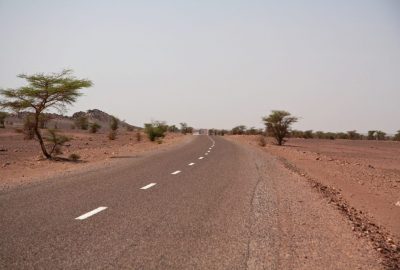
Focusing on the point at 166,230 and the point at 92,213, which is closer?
the point at 166,230

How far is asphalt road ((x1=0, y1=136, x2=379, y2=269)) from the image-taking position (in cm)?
569

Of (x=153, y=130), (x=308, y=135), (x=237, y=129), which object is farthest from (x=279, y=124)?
(x=237, y=129)

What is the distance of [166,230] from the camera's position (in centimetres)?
725

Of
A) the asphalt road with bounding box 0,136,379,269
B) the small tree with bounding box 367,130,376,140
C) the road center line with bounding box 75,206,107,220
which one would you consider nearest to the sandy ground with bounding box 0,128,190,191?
the asphalt road with bounding box 0,136,379,269

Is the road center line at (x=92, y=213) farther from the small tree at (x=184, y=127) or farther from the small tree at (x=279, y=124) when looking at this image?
the small tree at (x=184, y=127)

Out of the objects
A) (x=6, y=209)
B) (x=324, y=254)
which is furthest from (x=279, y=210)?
(x=6, y=209)

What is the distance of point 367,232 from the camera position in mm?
8297

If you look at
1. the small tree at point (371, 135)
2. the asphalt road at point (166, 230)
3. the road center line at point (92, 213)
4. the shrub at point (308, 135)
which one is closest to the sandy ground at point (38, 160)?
the asphalt road at point (166, 230)

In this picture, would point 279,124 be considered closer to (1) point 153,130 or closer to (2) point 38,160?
(1) point 153,130

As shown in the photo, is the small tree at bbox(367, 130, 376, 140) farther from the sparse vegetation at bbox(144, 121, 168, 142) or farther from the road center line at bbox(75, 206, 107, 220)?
the road center line at bbox(75, 206, 107, 220)

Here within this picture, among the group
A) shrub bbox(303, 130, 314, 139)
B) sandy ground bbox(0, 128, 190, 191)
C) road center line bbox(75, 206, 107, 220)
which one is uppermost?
shrub bbox(303, 130, 314, 139)

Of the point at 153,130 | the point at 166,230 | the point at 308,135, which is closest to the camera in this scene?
the point at 166,230

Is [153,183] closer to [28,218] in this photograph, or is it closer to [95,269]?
[28,218]

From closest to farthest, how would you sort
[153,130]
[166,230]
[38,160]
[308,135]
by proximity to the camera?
[166,230] → [38,160] → [153,130] → [308,135]
